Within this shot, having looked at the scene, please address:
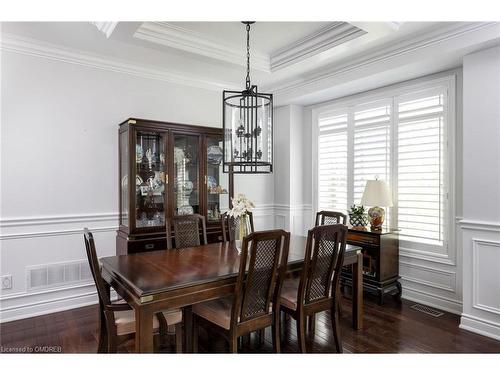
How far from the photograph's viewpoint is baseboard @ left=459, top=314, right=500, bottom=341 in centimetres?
Answer: 282

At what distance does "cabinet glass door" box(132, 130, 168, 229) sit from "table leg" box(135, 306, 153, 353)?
1.81m

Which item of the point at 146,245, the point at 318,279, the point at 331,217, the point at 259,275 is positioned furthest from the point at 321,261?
the point at 146,245

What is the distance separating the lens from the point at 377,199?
3.71 meters

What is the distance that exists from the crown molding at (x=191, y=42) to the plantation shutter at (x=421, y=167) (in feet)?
6.06

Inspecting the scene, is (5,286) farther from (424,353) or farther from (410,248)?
(410,248)

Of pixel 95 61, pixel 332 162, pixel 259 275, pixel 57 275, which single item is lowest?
pixel 57 275

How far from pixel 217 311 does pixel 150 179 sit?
1914 millimetres

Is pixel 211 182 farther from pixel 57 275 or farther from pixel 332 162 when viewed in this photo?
pixel 57 275

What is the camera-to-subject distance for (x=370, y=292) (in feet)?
12.0

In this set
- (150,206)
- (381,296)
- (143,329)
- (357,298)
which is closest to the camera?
(143,329)

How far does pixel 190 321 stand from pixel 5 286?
6.62 ft

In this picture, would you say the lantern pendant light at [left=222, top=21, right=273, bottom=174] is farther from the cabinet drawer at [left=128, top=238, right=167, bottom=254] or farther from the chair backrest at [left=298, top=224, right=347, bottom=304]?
the cabinet drawer at [left=128, top=238, right=167, bottom=254]

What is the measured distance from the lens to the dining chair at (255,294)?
81.9 inches
